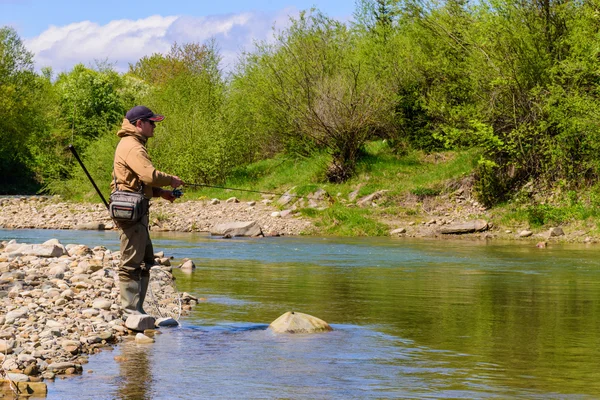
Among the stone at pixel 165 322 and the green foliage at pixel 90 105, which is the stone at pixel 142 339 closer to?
the stone at pixel 165 322

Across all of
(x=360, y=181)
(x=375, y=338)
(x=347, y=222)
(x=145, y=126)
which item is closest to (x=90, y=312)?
(x=145, y=126)

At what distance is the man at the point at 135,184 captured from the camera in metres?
8.78

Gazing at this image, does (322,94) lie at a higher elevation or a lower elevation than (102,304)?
higher

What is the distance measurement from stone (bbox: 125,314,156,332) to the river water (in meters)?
0.29

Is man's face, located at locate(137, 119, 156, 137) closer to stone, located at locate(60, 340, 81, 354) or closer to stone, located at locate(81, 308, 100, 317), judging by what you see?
stone, located at locate(81, 308, 100, 317)

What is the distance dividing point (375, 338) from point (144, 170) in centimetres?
267

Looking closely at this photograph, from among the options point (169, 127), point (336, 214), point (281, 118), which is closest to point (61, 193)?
point (169, 127)

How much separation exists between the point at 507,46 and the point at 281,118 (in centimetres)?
1140

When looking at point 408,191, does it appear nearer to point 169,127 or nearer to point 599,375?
point 169,127

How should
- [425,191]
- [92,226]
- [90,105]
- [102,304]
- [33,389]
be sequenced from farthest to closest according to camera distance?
1. [90,105]
2. [92,226]
3. [425,191]
4. [102,304]
5. [33,389]

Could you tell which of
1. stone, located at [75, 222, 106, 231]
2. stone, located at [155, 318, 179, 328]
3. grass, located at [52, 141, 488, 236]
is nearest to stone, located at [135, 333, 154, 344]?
stone, located at [155, 318, 179, 328]

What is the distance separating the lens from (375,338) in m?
8.82

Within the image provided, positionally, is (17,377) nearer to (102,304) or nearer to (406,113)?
(102,304)

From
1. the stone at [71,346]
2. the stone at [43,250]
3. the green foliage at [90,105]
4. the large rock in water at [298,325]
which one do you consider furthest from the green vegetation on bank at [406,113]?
the stone at [71,346]
